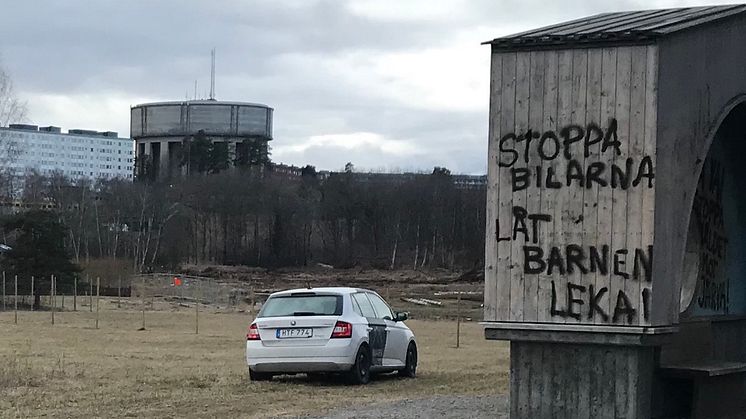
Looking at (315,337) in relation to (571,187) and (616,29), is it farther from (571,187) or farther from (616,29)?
(616,29)

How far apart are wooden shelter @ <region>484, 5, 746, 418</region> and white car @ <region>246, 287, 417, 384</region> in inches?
259

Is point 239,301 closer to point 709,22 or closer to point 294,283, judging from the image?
point 294,283

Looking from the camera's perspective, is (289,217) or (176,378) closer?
(176,378)

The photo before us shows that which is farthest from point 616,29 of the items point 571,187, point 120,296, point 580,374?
point 120,296

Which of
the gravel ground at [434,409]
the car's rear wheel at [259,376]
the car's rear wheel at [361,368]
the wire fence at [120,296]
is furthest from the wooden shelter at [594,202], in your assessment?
the wire fence at [120,296]

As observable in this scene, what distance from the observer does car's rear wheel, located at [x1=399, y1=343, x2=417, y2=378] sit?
22469 millimetres

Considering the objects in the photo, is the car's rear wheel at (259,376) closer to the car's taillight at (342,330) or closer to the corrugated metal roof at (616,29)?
the car's taillight at (342,330)

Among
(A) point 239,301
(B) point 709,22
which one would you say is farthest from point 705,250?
(A) point 239,301

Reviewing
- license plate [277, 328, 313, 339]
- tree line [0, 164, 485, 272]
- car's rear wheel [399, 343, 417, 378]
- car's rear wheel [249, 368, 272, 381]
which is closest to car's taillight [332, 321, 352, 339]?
license plate [277, 328, 313, 339]

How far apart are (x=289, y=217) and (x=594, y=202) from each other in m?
108

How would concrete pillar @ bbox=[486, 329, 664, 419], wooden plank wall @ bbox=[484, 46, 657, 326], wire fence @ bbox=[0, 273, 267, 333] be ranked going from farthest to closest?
wire fence @ bbox=[0, 273, 267, 333], concrete pillar @ bbox=[486, 329, 664, 419], wooden plank wall @ bbox=[484, 46, 657, 326]

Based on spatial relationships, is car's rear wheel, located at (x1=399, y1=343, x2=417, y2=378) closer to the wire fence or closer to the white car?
the white car

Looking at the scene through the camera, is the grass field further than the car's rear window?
No

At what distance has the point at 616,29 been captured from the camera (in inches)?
527
